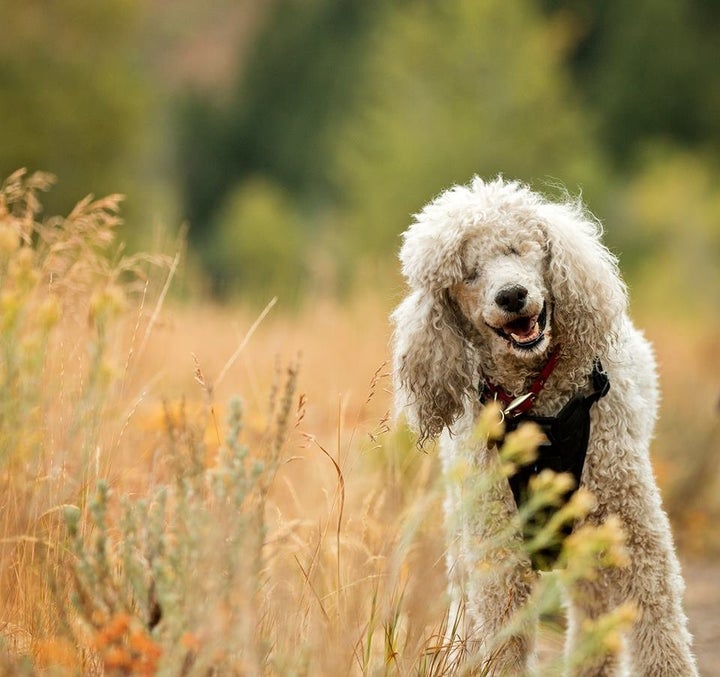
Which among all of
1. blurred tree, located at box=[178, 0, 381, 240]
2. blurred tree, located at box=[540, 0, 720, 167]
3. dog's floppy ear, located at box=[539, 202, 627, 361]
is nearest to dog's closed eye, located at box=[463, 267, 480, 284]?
dog's floppy ear, located at box=[539, 202, 627, 361]

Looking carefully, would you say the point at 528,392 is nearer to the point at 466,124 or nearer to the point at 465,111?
the point at 466,124

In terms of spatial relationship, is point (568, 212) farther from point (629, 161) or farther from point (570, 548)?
point (629, 161)

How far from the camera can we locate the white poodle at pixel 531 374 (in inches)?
126

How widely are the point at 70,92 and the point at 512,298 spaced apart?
2076cm

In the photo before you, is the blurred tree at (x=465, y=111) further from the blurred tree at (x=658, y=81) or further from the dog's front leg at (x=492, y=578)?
the dog's front leg at (x=492, y=578)

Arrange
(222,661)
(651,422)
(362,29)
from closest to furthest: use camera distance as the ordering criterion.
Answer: (222,661), (651,422), (362,29)

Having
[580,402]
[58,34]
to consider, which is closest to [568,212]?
[580,402]

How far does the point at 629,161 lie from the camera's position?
30.4 metres

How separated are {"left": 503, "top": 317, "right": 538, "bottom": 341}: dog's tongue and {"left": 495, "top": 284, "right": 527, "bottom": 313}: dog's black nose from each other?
56 millimetres

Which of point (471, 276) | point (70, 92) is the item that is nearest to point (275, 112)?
point (70, 92)

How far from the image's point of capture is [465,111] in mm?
22359

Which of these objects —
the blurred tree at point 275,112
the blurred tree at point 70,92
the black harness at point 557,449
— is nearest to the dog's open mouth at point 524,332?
the black harness at point 557,449

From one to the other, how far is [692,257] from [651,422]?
19662 mm

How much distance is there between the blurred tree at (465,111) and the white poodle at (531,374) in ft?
60.4
